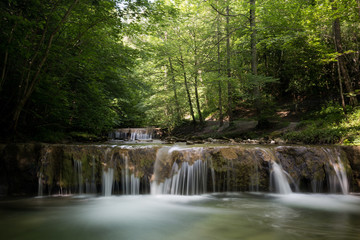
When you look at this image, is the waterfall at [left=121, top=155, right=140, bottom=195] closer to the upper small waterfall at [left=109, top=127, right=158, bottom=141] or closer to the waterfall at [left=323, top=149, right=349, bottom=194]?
the waterfall at [left=323, top=149, right=349, bottom=194]

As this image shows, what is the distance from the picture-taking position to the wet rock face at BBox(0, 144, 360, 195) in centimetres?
522

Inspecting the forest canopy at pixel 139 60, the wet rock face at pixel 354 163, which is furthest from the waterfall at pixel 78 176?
the wet rock face at pixel 354 163

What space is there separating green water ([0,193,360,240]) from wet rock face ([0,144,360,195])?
0.42 m

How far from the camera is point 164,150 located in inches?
232

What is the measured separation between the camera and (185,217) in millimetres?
3855

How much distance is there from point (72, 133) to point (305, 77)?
1360 centimetres

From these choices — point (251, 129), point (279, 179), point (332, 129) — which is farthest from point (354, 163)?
point (251, 129)

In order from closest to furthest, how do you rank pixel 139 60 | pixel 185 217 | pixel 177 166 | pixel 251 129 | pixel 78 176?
1. pixel 185 217
2. pixel 78 176
3. pixel 177 166
4. pixel 139 60
5. pixel 251 129

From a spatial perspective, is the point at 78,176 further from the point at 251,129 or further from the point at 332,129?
the point at 251,129

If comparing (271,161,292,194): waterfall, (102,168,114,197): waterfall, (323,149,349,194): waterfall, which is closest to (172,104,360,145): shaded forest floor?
(323,149,349,194): waterfall

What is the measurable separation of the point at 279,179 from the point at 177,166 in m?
2.74

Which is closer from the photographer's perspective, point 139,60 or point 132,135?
point 139,60

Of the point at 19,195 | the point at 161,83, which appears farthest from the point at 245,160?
the point at 161,83

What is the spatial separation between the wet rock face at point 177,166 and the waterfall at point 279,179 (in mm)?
111
